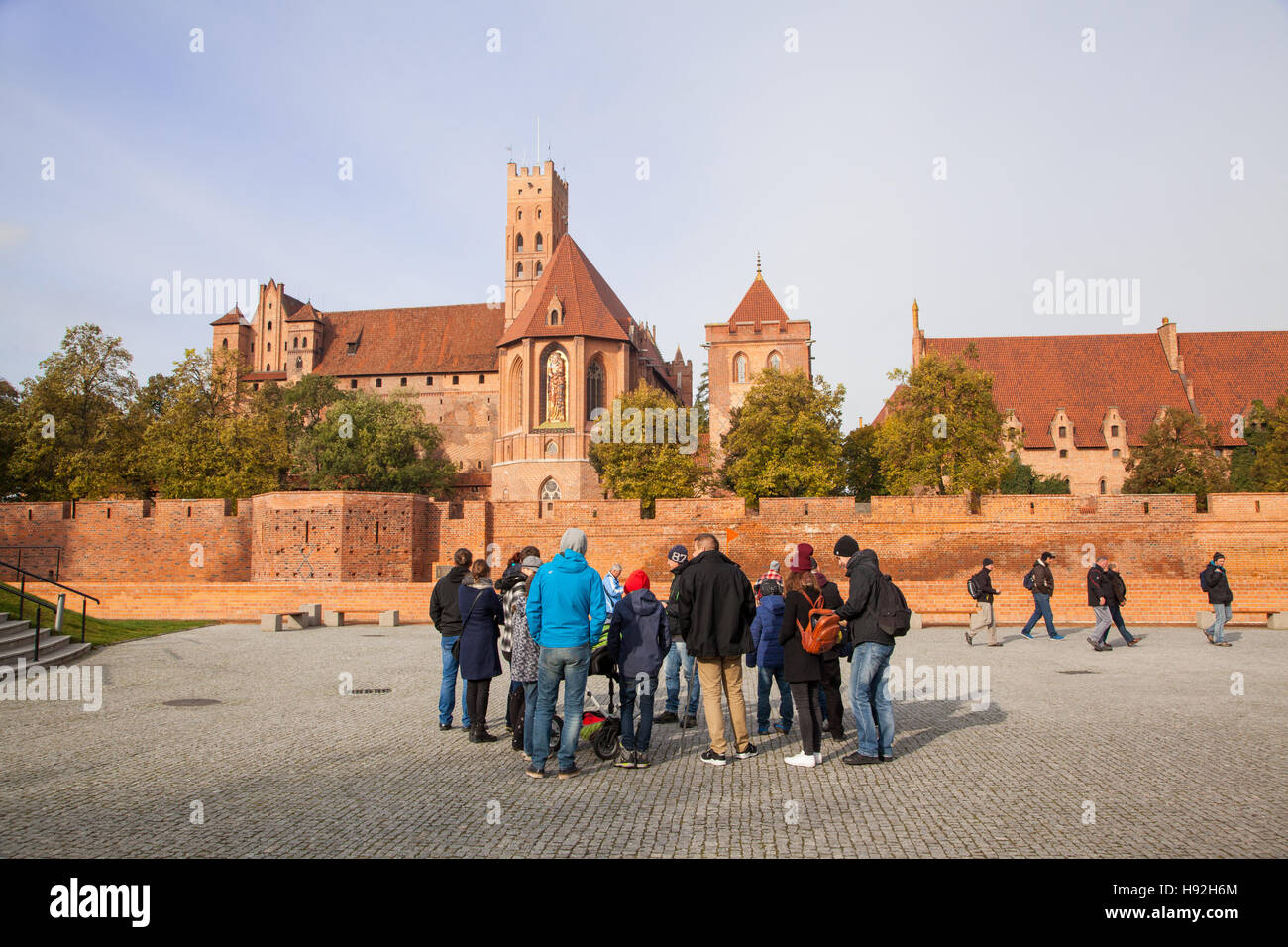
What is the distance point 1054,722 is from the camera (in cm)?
925

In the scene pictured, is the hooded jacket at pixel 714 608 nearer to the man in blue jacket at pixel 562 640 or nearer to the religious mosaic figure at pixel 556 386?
the man in blue jacket at pixel 562 640

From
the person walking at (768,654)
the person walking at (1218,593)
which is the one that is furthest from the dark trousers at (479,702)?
the person walking at (1218,593)

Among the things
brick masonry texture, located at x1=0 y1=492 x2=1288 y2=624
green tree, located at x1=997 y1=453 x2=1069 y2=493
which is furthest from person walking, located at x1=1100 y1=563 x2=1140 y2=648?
green tree, located at x1=997 y1=453 x2=1069 y2=493

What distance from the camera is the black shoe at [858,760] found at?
297 inches

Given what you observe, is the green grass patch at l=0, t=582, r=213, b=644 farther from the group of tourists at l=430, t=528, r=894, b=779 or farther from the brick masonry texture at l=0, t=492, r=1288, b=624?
the group of tourists at l=430, t=528, r=894, b=779

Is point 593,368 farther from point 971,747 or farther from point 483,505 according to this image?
point 971,747

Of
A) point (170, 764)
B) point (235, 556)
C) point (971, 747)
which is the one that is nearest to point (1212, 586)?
point (971, 747)

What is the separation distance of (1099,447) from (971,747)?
48.1 metres

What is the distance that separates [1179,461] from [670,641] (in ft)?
142

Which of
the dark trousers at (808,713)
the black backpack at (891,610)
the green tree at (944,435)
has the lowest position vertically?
the dark trousers at (808,713)

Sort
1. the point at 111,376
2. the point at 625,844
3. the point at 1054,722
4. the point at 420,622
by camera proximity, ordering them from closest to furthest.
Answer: the point at 625,844
the point at 1054,722
the point at 420,622
the point at 111,376

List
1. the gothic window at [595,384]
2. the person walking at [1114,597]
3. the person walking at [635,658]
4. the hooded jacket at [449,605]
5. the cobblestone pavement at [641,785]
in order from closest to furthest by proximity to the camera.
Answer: the cobblestone pavement at [641,785] < the person walking at [635,658] < the hooded jacket at [449,605] < the person walking at [1114,597] < the gothic window at [595,384]

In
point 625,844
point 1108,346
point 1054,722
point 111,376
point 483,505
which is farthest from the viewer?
point 1108,346

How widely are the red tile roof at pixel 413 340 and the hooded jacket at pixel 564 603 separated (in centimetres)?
6184
